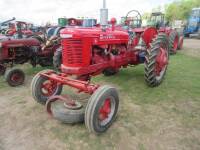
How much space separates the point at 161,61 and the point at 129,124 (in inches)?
85.1

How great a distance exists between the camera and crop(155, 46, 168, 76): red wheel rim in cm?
525

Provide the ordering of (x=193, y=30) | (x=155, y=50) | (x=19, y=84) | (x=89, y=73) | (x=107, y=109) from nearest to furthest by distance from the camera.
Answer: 1. (x=107, y=109)
2. (x=89, y=73)
3. (x=155, y=50)
4. (x=19, y=84)
5. (x=193, y=30)

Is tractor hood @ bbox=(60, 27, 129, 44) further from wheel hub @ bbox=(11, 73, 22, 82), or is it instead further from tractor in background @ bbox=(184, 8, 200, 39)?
tractor in background @ bbox=(184, 8, 200, 39)

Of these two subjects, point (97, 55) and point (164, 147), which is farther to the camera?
point (97, 55)

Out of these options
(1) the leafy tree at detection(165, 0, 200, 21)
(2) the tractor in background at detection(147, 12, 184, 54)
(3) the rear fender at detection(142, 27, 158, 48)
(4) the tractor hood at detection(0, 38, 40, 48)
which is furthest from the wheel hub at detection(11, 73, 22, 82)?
(1) the leafy tree at detection(165, 0, 200, 21)

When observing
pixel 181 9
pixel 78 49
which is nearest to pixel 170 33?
pixel 78 49

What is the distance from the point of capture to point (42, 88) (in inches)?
173

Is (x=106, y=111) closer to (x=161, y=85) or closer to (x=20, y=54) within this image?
(x=161, y=85)

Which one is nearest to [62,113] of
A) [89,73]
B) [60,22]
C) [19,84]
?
[89,73]

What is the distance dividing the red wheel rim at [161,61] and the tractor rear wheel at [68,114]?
2409 mm

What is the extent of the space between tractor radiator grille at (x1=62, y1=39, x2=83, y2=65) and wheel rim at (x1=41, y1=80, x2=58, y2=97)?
62 cm

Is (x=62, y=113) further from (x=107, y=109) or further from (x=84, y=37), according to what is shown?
(x=84, y=37)

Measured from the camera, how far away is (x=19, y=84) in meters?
6.01

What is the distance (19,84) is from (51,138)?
3.11 metres
